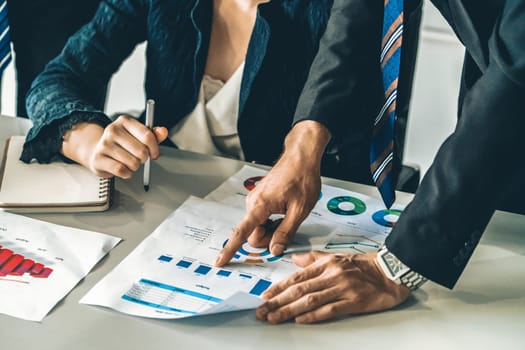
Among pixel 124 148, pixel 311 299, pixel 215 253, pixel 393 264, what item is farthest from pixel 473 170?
pixel 124 148

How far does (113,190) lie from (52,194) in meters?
0.10

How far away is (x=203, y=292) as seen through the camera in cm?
98

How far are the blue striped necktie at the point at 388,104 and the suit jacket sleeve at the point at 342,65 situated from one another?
0.18ft

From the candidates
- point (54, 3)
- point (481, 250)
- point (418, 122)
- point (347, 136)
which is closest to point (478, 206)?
point (481, 250)

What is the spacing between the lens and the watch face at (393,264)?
1.01 metres

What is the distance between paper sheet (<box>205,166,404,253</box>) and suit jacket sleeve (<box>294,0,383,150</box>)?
12 cm

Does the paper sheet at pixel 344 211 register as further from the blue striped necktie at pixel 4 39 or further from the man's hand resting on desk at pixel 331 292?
the blue striped necktie at pixel 4 39

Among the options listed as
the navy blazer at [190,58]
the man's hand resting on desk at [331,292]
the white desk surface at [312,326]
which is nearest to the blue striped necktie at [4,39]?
the navy blazer at [190,58]

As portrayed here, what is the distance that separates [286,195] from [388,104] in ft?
0.81

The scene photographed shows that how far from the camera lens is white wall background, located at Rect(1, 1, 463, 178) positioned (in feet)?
10.6

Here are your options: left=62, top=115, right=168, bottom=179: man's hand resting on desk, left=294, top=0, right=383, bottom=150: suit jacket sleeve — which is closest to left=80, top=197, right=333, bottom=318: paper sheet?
left=62, top=115, right=168, bottom=179: man's hand resting on desk

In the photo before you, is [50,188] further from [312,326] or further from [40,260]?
[312,326]

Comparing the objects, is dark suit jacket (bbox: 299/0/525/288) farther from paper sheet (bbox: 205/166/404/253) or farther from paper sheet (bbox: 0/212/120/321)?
paper sheet (bbox: 0/212/120/321)

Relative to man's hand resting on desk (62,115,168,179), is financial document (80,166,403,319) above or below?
below
